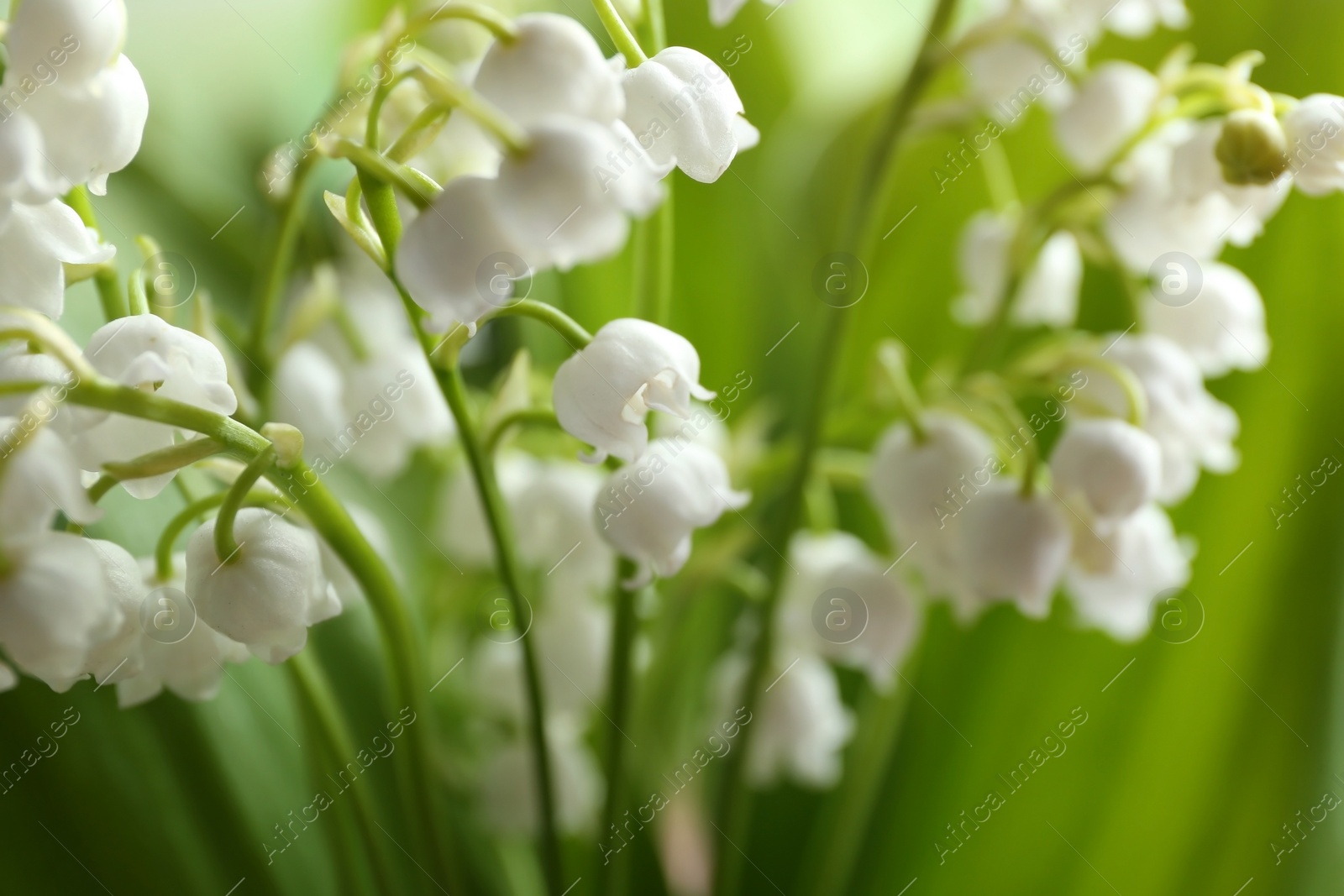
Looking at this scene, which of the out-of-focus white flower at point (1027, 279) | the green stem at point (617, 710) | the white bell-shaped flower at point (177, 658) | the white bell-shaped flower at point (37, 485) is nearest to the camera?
the white bell-shaped flower at point (37, 485)

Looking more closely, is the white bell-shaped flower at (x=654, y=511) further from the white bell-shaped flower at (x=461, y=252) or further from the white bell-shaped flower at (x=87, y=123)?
the white bell-shaped flower at (x=87, y=123)

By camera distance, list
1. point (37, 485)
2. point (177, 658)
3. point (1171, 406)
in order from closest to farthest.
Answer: point (37, 485) → point (177, 658) → point (1171, 406)

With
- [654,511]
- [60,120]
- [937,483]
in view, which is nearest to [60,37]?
[60,120]

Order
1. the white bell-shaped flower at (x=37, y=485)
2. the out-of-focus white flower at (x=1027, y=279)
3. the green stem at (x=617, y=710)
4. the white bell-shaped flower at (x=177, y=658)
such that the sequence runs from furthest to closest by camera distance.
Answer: the out-of-focus white flower at (x=1027, y=279) < the green stem at (x=617, y=710) < the white bell-shaped flower at (x=177, y=658) < the white bell-shaped flower at (x=37, y=485)

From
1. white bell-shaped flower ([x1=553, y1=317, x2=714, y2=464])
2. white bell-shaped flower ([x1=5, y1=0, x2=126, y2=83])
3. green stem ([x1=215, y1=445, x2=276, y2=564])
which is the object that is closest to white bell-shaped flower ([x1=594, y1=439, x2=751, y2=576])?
white bell-shaped flower ([x1=553, y1=317, x2=714, y2=464])

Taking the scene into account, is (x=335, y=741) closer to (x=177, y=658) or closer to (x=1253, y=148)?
(x=177, y=658)

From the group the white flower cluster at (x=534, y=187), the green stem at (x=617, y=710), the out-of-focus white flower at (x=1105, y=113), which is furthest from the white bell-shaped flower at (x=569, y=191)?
the out-of-focus white flower at (x=1105, y=113)
